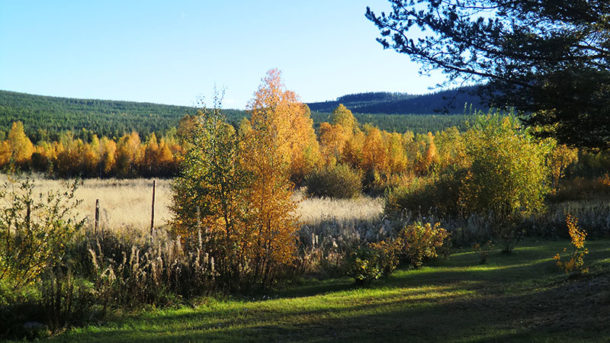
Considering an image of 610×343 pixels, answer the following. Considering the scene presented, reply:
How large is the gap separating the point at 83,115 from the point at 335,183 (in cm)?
13287

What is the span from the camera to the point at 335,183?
28.6 metres

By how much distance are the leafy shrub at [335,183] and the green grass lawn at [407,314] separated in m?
17.8

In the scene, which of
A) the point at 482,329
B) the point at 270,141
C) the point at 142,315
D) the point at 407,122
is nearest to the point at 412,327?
the point at 482,329

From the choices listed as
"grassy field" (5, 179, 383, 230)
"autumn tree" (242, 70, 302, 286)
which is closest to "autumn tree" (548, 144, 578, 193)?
"grassy field" (5, 179, 383, 230)

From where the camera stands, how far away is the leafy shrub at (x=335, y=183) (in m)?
28.5

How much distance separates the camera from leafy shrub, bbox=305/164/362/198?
28500 mm

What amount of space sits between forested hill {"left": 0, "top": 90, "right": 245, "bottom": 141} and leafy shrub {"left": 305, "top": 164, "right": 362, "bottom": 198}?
83.9 m

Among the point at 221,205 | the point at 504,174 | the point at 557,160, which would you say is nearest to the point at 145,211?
the point at 221,205

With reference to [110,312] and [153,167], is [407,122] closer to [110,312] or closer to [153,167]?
[153,167]

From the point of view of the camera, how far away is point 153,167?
6450 cm

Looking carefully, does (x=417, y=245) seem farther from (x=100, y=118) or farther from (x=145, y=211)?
(x=100, y=118)

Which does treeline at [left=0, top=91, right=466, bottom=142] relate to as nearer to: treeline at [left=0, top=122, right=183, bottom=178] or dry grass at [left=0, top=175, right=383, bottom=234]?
treeline at [left=0, top=122, right=183, bottom=178]

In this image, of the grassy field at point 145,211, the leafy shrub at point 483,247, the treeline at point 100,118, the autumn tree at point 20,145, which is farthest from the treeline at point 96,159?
the leafy shrub at point 483,247

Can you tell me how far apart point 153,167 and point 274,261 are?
2317 inches
